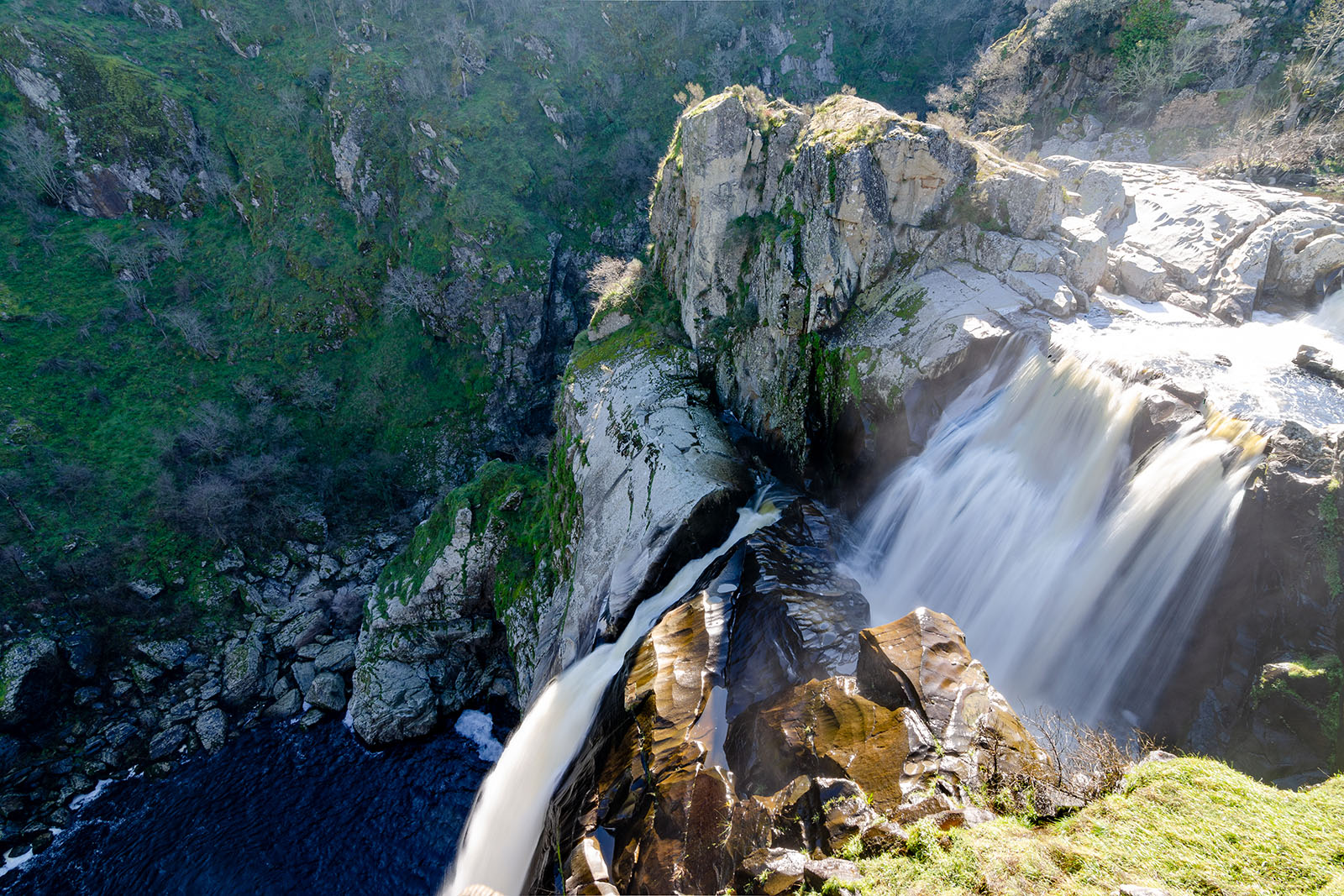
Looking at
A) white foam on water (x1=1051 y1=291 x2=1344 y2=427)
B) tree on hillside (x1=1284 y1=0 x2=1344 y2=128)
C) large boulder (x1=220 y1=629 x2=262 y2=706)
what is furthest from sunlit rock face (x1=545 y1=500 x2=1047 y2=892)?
tree on hillside (x1=1284 y1=0 x2=1344 y2=128)

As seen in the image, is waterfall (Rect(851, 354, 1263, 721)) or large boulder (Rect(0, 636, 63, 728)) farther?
large boulder (Rect(0, 636, 63, 728))

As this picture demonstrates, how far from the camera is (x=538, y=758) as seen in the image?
15555 mm

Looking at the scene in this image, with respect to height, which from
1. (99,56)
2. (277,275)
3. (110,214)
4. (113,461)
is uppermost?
A: (99,56)

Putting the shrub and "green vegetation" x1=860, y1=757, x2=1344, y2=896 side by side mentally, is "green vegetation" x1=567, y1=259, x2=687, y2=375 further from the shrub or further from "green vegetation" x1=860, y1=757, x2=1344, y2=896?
the shrub

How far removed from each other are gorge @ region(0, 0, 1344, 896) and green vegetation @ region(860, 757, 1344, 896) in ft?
0.17

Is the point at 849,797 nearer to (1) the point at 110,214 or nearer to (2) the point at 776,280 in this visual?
(2) the point at 776,280

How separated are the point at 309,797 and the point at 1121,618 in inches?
1183

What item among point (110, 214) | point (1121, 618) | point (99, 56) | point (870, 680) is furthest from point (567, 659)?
point (99, 56)

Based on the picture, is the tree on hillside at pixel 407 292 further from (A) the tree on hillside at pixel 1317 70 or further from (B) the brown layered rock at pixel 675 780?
(A) the tree on hillside at pixel 1317 70

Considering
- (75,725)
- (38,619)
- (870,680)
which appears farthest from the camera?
(38,619)

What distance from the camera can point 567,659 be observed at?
19.2m

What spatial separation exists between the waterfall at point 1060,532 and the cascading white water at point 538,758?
523cm

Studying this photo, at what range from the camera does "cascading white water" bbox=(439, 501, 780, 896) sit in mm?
14023

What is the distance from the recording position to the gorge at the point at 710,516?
31.3 feet
